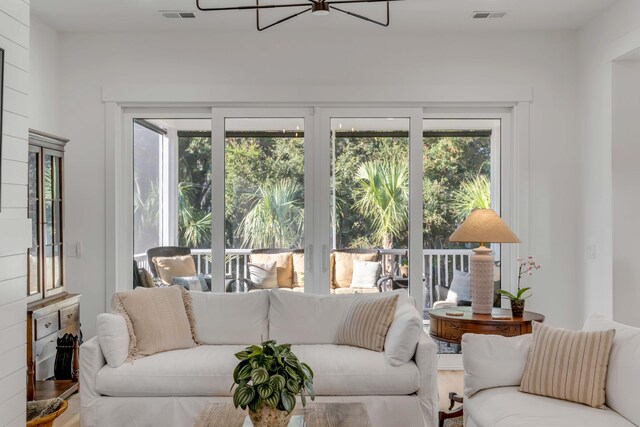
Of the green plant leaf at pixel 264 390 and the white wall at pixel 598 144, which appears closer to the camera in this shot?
the green plant leaf at pixel 264 390

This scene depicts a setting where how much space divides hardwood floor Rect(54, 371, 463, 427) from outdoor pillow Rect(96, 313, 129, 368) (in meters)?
0.62

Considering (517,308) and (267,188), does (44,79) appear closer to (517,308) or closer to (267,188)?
(267,188)

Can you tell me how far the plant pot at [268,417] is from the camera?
8.32 feet

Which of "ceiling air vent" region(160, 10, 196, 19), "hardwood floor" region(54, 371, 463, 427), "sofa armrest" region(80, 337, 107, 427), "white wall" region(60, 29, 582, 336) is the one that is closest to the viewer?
"sofa armrest" region(80, 337, 107, 427)

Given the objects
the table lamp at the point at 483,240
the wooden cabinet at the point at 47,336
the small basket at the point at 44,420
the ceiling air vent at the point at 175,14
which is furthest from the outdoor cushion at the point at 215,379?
the ceiling air vent at the point at 175,14

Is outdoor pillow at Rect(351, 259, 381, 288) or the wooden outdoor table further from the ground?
outdoor pillow at Rect(351, 259, 381, 288)

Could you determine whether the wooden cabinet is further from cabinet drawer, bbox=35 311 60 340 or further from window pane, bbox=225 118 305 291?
window pane, bbox=225 118 305 291

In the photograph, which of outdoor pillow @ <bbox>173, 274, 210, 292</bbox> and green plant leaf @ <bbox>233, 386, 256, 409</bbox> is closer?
green plant leaf @ <bbox>233, 386, 256, 409</bbox>

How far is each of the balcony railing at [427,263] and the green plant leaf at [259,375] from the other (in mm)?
2686

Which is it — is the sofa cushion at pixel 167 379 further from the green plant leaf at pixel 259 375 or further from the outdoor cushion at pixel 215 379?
the green plant leaf at pixel 259 375

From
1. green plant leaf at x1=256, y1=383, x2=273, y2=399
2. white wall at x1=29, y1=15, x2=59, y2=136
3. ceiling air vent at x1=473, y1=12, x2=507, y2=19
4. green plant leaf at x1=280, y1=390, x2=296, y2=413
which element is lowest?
green plant leaf at x1=280, y1=390, x2=296, y2=413

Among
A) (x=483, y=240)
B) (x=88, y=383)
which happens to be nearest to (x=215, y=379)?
(x=88, y=383)

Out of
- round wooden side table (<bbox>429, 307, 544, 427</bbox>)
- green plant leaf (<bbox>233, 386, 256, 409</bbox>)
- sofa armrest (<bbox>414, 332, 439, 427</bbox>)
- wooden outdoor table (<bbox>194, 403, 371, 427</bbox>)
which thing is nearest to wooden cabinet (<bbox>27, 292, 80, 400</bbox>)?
wooden outdoor table (<bbox>194, 403, 371, 427</bbox>)

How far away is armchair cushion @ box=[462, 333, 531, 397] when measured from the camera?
3.08 m
